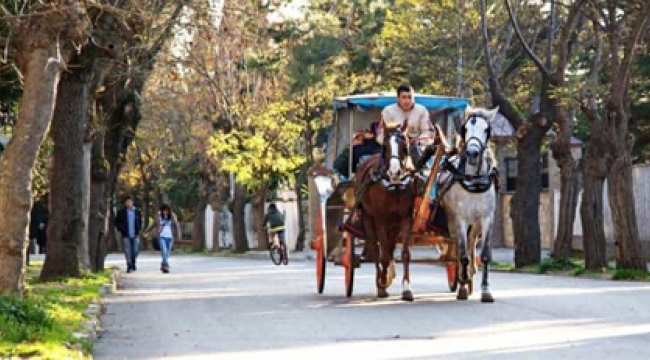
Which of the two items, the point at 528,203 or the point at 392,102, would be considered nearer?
the point at 392,102

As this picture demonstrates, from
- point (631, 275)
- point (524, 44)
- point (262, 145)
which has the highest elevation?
point (524, 44)

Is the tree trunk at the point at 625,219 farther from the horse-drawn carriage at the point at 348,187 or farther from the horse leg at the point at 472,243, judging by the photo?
the horse leg at the point at 472,243

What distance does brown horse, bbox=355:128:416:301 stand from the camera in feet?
53.9

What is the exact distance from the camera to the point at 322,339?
12977mm

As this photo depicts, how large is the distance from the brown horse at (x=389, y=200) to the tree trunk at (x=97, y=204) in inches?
491

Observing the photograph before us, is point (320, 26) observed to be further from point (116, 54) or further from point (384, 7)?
point (116, 54)

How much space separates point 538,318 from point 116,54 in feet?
36.9

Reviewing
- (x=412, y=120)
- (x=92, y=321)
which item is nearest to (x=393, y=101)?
(x=412, y=120)

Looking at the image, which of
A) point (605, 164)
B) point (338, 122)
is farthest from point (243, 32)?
point (605, 164)

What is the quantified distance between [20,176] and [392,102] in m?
6.44

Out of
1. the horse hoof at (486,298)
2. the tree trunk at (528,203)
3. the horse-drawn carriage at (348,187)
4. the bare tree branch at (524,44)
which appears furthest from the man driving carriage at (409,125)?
the tree trunk at (528,203)

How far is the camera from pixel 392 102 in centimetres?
1977

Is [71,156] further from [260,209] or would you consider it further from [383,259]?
[260,209]

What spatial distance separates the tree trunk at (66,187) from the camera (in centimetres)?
2367
